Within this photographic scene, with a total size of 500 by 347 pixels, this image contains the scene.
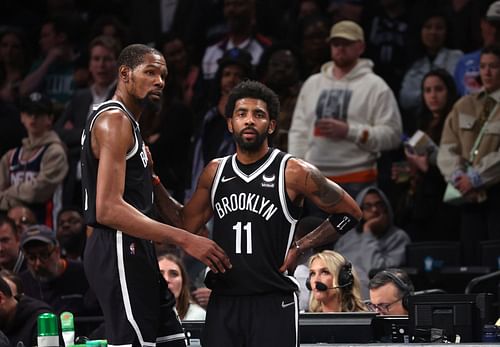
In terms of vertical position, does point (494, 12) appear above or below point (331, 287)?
above

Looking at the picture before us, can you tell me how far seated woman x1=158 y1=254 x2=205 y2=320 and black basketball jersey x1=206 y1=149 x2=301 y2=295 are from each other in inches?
95.5

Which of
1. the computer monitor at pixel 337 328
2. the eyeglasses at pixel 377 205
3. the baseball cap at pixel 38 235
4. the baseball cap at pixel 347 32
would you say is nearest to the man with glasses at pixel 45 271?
the baseball cap at pixel 38 235

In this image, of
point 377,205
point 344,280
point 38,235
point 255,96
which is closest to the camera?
point 255,96

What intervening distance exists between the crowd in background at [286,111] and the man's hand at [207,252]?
8.48ft

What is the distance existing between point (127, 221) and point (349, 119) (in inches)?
205

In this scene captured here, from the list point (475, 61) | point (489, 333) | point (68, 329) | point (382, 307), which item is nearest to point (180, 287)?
point (382, 307)

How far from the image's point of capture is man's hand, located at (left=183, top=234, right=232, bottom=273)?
20.8ft

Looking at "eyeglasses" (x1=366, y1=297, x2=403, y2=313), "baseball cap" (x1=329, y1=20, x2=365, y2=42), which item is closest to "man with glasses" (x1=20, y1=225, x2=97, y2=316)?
"eyeglasses" (x1=366, y1=297, x2=403, y2=313)

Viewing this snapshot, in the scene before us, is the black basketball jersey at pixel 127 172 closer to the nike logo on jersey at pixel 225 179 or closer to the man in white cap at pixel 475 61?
the nike logo on jersey at pixel 225 179

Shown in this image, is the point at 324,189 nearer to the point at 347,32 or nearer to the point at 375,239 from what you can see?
the point at 375,239

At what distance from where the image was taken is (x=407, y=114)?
1237 centimetres

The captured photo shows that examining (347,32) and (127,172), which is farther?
(347,32)

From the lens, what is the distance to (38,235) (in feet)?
34.2

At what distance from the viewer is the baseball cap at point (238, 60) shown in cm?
1160
